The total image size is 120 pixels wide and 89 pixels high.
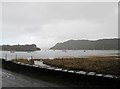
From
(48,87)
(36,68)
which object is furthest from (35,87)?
(36,68)

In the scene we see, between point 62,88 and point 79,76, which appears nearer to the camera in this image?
point 62,88

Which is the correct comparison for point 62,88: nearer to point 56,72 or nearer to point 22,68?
point 56,72

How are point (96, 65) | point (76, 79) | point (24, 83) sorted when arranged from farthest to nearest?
point (96, 65), point (24, 83), point (76, 79)

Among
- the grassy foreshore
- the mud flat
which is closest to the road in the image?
the mud flat

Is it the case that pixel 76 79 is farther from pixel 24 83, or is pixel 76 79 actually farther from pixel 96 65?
pixel 96 65

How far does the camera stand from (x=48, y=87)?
17625 mm

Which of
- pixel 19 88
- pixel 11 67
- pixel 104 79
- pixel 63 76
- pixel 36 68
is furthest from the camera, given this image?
pixel 11 67

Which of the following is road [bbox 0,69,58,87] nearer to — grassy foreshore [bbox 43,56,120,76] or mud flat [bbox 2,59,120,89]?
mud flat [bbox 2,59,120,89]

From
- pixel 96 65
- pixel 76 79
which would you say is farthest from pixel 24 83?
pixel 96 65

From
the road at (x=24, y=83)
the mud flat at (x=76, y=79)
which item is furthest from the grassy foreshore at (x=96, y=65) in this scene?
the road at (x=24, y=83)

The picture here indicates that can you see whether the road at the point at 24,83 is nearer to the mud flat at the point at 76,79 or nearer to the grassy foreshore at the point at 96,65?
the mud flat at the point at 76,79

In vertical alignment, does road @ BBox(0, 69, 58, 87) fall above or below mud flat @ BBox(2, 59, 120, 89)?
below

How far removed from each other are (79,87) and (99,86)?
1.64 m

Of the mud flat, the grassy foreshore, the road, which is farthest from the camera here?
the grassy foreshore
